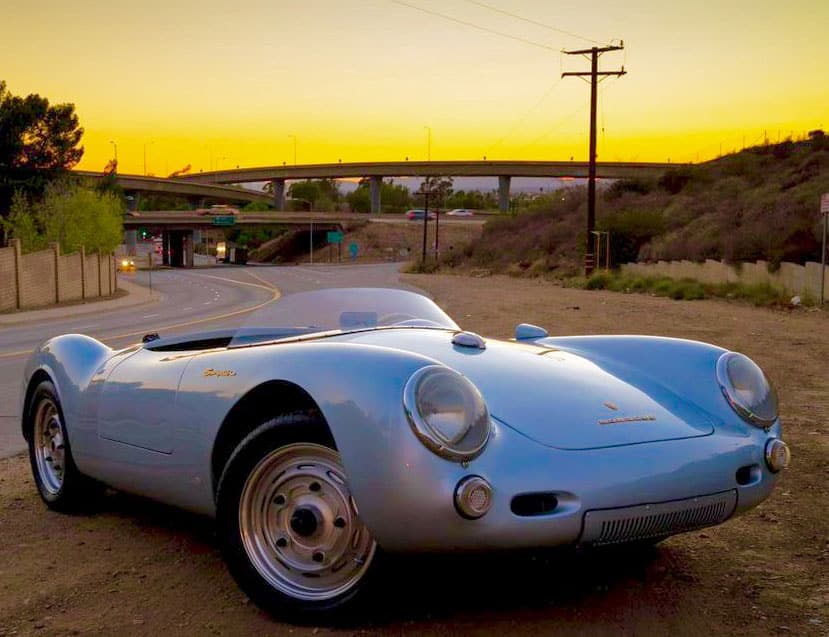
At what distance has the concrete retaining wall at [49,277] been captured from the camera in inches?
1425

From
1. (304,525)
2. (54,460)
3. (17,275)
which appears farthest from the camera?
(17,275)

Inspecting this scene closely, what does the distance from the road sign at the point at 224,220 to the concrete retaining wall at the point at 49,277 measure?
211ft

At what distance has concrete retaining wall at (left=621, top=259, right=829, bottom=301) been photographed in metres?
25.6

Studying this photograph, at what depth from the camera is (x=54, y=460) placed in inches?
219

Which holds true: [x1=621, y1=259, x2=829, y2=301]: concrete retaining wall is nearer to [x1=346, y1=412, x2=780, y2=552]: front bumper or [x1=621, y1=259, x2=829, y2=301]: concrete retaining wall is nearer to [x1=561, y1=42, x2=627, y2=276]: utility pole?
[x1=561, y1=42, x2=627, y2=276]: utility pole

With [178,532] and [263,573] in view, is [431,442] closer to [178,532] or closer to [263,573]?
[263,573]

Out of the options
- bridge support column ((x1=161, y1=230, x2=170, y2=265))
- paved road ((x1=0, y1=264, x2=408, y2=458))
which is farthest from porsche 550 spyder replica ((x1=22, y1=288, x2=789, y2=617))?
bridge support column ((x1=161, y1=230, x2=170, y2=265))

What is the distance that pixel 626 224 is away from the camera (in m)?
52.8

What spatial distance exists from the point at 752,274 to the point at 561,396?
28130mm

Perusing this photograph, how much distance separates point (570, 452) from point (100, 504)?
9.74ft

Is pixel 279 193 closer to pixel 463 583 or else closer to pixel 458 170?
pixel 458 170

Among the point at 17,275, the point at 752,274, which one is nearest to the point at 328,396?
the point at 752,274

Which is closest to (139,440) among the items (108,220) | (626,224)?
(108,220)

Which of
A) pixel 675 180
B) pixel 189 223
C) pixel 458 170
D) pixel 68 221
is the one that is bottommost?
pixel 68 221
